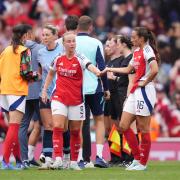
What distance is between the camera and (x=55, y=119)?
14.1m

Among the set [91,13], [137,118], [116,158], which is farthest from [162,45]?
[137,118]

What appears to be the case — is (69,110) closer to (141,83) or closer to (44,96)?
(44,96)

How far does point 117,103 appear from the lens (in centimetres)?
1586

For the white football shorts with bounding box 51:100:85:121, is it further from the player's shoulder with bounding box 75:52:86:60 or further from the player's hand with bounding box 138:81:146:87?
the player's hand with bounding box 138:81:146:87

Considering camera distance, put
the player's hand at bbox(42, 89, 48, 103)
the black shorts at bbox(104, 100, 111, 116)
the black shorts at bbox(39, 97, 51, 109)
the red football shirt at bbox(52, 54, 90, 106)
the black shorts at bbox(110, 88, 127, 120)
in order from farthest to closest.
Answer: the black shorts at bbox(104, 100, 111, 116)
the black shorts at bbox(110, 88, 127, 120)
the black shorts at bbox(39, 97, 51, 109)
the player's hand at bbox(42, 89, 48, 103)
the red football shirt at bbox(52, 54, 90, 106)

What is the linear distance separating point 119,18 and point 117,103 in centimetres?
901

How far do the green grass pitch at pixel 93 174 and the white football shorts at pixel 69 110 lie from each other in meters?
0.79

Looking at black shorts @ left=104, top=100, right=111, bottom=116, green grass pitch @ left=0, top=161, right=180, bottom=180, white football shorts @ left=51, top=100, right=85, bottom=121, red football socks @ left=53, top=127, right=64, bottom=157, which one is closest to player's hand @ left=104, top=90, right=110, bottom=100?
black shorts @ left=104, top=100, right=111, bottom=116

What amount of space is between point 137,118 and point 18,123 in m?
1.74

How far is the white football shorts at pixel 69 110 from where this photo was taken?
46.2ft

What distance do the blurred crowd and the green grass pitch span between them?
8845 millimetres

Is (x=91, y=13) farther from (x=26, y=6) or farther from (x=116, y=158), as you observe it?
(x=116, y=158)

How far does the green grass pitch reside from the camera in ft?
43.3

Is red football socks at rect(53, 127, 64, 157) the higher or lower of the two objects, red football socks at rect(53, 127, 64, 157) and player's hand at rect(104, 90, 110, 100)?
the lower
